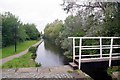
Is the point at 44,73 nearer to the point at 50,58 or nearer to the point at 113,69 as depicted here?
the point at 113,69

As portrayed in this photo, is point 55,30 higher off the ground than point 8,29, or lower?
higher

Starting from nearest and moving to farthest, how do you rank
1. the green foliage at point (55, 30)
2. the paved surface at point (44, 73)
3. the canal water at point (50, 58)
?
1. the paved surface at point (44, 73)
2. the canal water at point (50, 58)
3. the green foliage at point (55, 30)

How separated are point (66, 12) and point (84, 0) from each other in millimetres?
1359

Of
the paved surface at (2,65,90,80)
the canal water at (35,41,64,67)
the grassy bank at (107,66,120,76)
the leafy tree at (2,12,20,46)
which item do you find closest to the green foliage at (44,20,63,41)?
the canal water at (35,41,64,67)

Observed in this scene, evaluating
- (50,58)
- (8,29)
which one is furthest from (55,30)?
(50,58)

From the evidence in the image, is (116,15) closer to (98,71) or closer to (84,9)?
(98,71)

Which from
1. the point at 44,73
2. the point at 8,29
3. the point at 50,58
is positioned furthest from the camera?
the point at 8,29

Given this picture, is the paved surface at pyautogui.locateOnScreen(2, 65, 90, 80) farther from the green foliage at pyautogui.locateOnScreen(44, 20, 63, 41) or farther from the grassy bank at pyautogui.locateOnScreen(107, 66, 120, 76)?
the green foliage at pyautogui.locateOnScreen(44, 20, 63, 41)

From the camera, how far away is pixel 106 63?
5.57m

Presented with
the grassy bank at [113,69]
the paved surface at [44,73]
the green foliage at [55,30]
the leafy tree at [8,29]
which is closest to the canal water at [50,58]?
the leafy tree at [8,29]

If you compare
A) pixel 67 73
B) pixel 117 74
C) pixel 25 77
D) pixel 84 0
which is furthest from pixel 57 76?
pixel 84 0

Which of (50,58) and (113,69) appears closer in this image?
(113,69)

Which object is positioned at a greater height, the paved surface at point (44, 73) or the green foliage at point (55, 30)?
the green foliage at point (55, 30)

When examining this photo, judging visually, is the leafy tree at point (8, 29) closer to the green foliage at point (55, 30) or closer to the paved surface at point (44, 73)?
the green foliage at point (55, 30)
